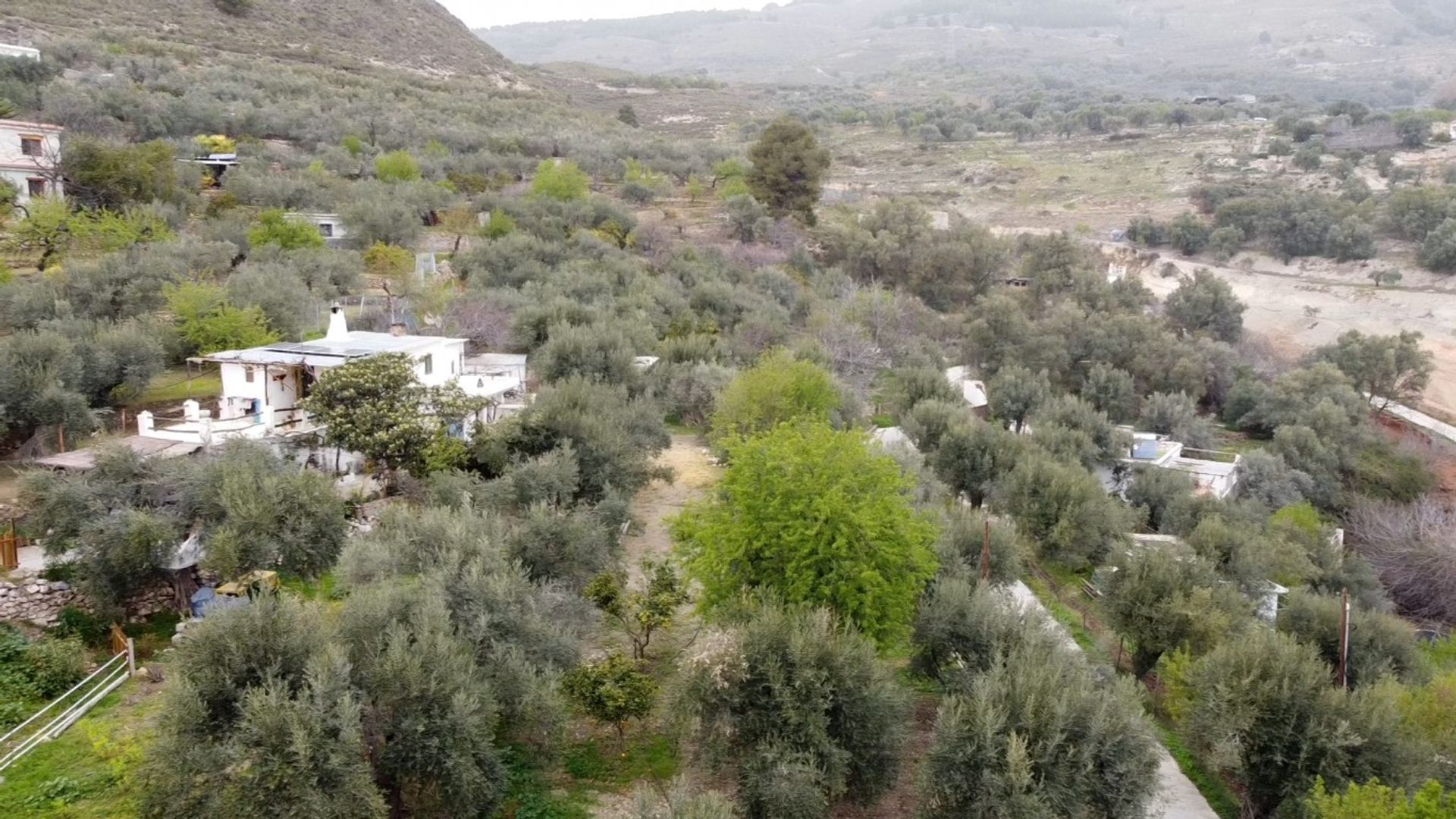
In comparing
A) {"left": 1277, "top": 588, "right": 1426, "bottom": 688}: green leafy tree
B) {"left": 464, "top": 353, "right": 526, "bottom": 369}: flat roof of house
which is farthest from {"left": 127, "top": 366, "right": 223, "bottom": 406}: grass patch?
{"left": 1277, "top": 588, "right": 1426, "bottom": 688}: green leafy tree

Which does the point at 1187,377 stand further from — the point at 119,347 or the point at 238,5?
the point at 238,5

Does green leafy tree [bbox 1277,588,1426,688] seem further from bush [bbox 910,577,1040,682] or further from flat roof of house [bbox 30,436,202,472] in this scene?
flat roof of house [bbox 30,436,202,472]

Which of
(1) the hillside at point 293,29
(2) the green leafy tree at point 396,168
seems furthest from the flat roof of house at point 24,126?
(1) the hillside at point 293,29

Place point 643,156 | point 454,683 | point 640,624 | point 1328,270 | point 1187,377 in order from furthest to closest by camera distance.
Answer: point 643,156 → point 1328,270 → point 1187,377 → point 640,624 → point 454,683

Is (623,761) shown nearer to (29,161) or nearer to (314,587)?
(314,587)

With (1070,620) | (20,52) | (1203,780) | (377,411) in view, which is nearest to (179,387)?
(377,411)

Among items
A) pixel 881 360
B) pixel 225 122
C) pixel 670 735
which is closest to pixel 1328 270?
pixel 881 360

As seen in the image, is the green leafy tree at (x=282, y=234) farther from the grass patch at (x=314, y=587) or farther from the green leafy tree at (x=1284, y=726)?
the green leafy tree at (x=1284, y=726)
